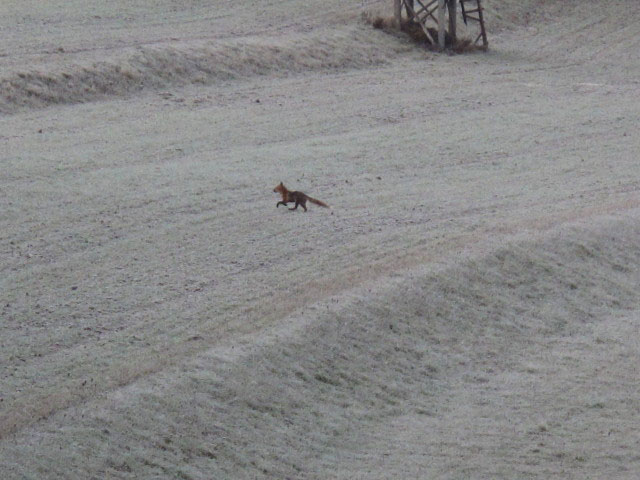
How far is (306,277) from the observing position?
10945mm

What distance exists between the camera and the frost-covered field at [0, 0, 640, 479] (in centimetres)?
852

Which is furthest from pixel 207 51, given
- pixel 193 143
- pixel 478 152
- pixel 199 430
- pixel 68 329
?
pixel 199 430

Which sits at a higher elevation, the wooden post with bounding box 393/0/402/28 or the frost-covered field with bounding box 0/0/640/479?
the wooden post with bounding box 393/0/402/28

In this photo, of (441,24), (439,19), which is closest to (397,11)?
(439,19)

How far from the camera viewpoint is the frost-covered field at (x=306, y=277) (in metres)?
8.52

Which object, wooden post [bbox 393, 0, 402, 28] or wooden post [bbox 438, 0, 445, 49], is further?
wooden post [bbox 393, 0, 402, 28]

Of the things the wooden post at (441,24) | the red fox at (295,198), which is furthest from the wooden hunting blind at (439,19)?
the red fox at (295,198)

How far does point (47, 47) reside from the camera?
67.9 ft

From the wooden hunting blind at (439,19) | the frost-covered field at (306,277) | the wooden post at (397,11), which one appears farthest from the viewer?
the wooden post at (397,11)

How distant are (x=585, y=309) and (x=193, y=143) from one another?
305 inches

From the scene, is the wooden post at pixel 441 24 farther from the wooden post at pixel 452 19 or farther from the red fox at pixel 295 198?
the red fox at pixel 295 198

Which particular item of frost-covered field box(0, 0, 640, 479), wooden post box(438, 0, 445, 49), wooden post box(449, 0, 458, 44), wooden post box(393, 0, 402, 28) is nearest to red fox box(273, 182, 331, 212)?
frost-covered field box(0, 0, 640, 479)

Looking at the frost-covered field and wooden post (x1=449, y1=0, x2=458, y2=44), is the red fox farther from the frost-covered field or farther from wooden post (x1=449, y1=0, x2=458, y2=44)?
wooden post (x1=449, y1=0, x2=458, y2=44)

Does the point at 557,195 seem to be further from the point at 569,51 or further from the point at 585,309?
the point at 569,51
